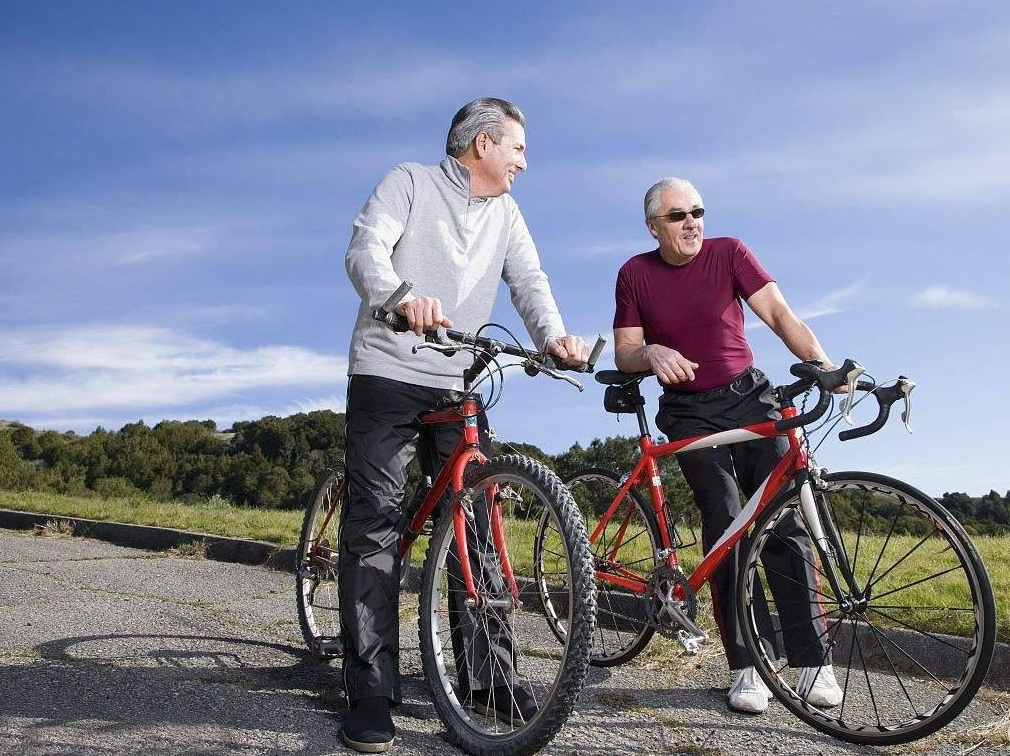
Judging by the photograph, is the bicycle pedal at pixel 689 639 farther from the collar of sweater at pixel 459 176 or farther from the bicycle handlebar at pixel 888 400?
the collar of sweater at pixel 459 176

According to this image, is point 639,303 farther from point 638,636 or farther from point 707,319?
point 638,636

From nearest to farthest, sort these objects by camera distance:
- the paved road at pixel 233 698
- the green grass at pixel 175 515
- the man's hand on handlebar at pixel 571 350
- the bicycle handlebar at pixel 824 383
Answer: the paved road at pixel 233 698
the man's hand on handlebar at pixel 571 350
the bicycle handlebar at pixel 824 383
the green grass at pixel 175 515

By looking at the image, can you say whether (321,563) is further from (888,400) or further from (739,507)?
(888,400)

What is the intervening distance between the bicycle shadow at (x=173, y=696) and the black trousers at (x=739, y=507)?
136cm

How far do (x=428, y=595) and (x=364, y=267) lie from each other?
119 cm

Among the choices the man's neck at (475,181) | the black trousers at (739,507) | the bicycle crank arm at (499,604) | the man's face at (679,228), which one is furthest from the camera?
the man's face at (679,228)

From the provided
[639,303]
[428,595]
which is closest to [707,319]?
[639,303]

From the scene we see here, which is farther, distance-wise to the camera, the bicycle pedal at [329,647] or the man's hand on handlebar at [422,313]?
the bicycle pedal at [329,647]

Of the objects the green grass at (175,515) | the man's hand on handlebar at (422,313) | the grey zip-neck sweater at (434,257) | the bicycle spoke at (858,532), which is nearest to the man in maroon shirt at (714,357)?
the bicycle spoke at (858,532)

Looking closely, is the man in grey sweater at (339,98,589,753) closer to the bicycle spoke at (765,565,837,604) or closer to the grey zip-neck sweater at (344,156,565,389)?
the grey zip-neck sweater at (344,156,565,389)

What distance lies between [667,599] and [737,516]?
475mm

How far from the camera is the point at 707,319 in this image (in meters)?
4.36

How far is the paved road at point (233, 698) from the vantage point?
332 cm

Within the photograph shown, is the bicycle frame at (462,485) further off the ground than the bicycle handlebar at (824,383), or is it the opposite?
the bicycle handlebar at (824,383)
